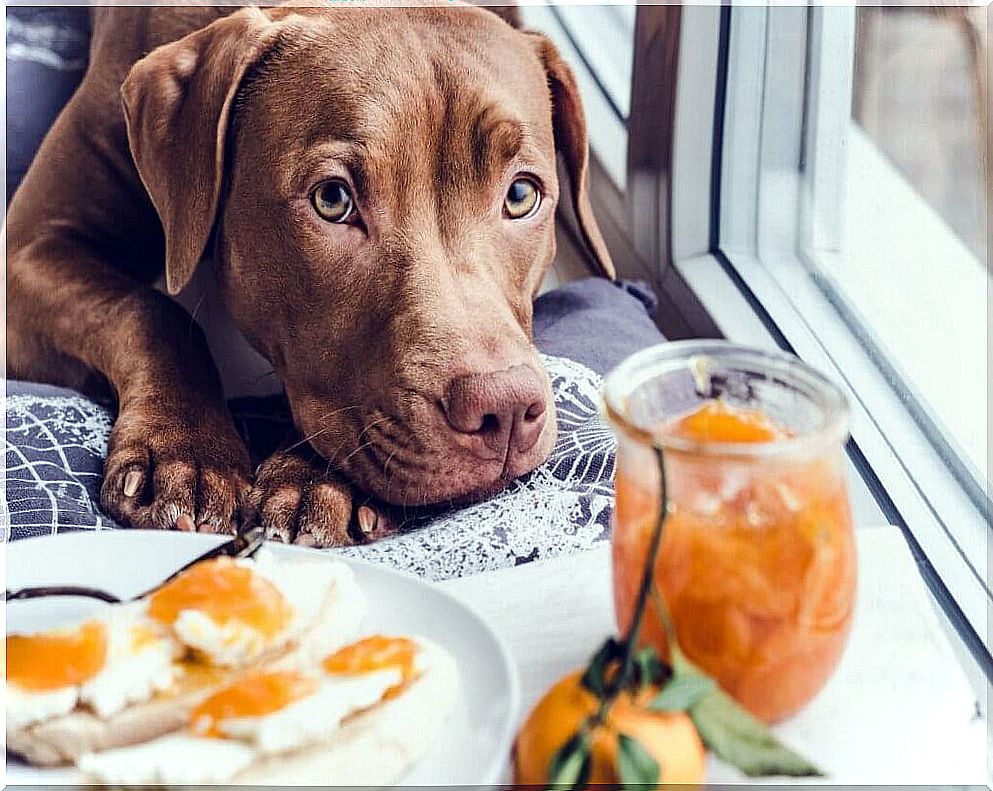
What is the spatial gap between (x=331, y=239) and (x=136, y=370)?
7.9 inches

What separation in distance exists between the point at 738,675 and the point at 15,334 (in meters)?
0.71

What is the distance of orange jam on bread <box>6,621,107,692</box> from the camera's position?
0.57m

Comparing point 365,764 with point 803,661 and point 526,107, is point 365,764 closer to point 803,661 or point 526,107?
point 803,661

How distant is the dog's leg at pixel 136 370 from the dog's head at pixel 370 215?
6cm

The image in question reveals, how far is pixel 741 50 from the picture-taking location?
1017mm

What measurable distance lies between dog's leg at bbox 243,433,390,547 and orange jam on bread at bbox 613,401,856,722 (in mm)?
328

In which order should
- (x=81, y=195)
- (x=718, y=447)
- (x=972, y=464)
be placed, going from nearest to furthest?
1. (x=718, y=447)
2. (x=972, y=464)
3. (x=81, y=195)

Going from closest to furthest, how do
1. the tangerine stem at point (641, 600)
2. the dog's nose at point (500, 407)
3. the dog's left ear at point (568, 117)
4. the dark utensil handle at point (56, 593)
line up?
the tangerine stem at point (641, 600), the dark utensil handle at point (56, 593), the dog's nose at point (500, 407), the dog's left ear at point (568, 117)

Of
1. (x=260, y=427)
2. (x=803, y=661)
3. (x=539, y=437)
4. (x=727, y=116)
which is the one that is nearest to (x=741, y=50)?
(x=727, y=116)

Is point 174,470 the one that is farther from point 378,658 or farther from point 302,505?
point 378,658

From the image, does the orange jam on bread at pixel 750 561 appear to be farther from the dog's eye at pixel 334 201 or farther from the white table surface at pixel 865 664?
the dog's eye at pixel 334 201

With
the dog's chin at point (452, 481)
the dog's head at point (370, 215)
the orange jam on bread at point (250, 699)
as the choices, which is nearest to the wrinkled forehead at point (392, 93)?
the dog's head at point (370, 215)

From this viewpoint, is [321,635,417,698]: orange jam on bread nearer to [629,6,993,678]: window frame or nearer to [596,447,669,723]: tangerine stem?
[596,447,669,723]: tangerine stem

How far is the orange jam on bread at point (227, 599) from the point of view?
1.91 feet
